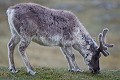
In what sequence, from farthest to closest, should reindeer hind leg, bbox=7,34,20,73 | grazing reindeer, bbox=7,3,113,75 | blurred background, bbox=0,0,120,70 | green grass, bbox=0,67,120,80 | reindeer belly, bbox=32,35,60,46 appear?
1. blurred background, bbox=0,0,120,70
2. reindeer hind leg, bbox=7,34,20,73
3. reindeer belly, bbox=32,35,60,46
4. grazing reindeer, bbox=7,3,113,75
5. green grass, bbox=0,67,120,80

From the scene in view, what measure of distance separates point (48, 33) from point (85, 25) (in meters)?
42.2

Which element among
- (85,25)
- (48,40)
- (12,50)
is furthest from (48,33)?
(85,25)

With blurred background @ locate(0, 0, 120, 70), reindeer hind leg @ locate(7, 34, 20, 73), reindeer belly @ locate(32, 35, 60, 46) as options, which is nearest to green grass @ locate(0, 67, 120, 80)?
reindeer hind leg @ locate(7, 34, 20, 73)

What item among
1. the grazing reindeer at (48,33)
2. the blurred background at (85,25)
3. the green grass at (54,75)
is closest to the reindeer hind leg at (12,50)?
the grazing reindeer at (48,33)

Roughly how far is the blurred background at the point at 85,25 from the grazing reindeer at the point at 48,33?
20.2 meters

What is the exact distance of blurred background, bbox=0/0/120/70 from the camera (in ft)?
158

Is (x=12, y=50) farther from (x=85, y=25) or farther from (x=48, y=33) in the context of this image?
(x=85, y=25)

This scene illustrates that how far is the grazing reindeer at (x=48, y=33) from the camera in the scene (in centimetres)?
1934

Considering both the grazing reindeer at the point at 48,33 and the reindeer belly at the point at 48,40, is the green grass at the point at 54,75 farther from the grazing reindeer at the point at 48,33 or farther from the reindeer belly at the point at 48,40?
the reindeer belly at the point at 48,40

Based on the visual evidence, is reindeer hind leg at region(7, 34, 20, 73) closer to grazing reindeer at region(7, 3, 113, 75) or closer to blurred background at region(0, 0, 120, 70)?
grazing reindeer at region(7, 3, 113, 75)

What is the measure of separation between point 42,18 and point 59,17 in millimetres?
1122

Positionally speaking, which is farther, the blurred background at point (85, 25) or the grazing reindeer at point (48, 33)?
the blurred background at point (85, 25)

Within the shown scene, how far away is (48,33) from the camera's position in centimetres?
2011

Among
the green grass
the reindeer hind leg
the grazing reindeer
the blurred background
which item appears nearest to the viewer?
the green grass
